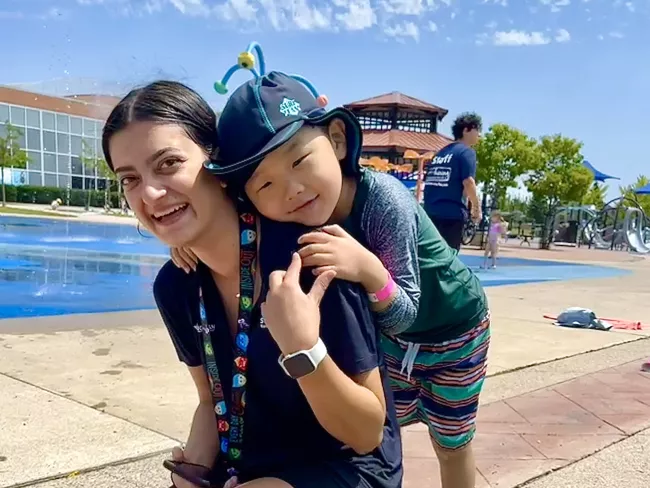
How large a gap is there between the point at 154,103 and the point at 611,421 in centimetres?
356

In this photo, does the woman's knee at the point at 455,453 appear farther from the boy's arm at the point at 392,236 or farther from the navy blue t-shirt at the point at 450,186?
the navy blue t-shirt at the point at 450,186

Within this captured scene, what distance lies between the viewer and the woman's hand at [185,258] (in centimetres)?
174

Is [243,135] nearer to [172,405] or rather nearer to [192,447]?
[192,447]

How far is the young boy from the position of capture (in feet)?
5.22

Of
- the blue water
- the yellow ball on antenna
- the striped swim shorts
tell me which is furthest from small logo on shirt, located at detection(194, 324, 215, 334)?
the blue water

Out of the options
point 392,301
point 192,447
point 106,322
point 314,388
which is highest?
point 392,301

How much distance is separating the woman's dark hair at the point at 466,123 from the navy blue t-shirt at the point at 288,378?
15.9 feet

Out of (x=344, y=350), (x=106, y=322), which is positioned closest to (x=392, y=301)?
(x=344, y=350)

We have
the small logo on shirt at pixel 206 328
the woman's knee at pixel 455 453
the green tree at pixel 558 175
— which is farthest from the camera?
the green tree at pixel 558 175

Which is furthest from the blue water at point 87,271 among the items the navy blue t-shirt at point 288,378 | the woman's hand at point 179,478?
the navy blue t-shirt at point 288,378

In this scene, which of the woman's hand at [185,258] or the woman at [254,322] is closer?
the woman at [254,322]

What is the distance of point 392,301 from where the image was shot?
5.64 ft

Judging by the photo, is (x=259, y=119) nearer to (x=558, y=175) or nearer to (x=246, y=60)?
(x=246, y=60)

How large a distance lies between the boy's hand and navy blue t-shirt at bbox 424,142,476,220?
14.2 ft
